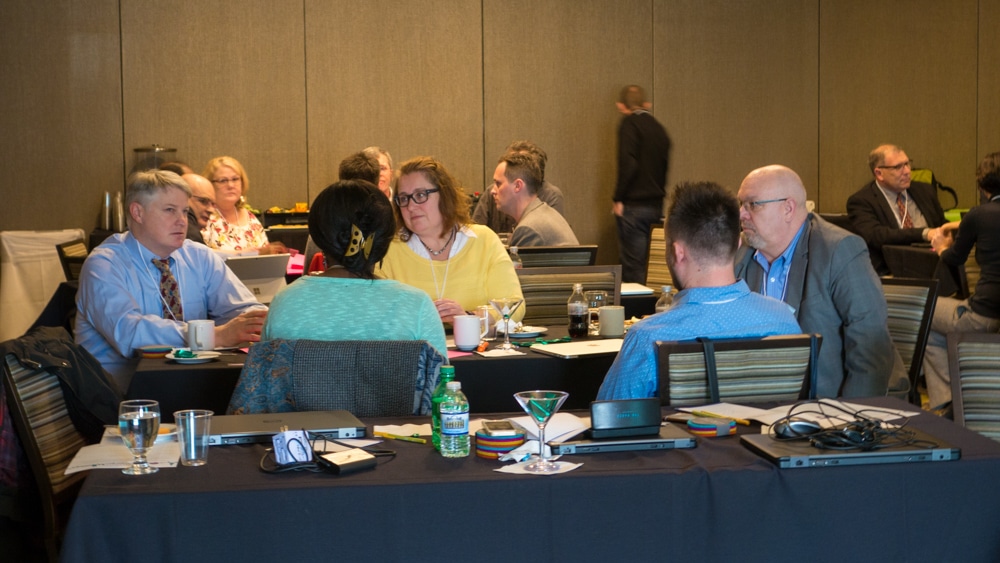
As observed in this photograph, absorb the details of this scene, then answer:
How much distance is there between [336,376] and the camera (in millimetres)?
2518

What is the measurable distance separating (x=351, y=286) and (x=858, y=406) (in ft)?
4.39

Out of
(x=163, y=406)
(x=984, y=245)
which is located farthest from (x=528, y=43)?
(x=163, y=406)

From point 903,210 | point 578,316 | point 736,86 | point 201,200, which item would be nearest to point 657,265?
point 903,210

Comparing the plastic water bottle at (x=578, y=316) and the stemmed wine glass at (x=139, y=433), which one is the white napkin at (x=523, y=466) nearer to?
the stemmed wine glass at (x=139, y=433)

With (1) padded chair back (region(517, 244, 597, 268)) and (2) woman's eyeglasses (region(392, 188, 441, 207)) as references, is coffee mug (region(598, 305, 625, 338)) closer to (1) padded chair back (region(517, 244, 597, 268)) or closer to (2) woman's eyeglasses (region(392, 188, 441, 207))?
(2) woman's eyeglasses (region(392, 188, 441, 207))

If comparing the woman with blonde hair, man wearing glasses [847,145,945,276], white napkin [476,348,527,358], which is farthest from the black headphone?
man wearing glasses [847,145,945,276]

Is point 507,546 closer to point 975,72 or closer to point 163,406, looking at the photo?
point 163,406

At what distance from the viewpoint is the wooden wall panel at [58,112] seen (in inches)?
339

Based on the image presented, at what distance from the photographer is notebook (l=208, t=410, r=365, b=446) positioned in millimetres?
2150

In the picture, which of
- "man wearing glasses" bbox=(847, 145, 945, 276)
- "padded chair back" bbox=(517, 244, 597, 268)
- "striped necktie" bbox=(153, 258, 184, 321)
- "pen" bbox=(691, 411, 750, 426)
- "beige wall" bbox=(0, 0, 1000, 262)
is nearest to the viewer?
"pen" bbox=(691, 411, 750, 426)

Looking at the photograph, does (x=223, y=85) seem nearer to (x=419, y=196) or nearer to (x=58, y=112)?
(x=58, y=112)

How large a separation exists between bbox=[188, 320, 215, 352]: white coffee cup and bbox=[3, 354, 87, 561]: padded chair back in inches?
28.3

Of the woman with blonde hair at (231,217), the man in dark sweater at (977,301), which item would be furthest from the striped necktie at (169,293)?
the man in dark sweater at (977,301)

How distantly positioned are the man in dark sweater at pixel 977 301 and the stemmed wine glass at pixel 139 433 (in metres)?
4.09
